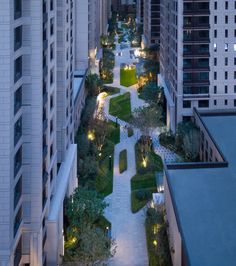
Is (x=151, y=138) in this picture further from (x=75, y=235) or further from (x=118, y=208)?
(x=75, y=235)

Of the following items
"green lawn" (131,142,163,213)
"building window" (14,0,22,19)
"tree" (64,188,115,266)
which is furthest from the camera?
"green lawn" (131,142,163,213)

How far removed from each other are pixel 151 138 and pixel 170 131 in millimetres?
2126

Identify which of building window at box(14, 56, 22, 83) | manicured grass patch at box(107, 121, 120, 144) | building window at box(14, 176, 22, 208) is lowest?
manicured grass patch at box(107, 121, 120, 144)

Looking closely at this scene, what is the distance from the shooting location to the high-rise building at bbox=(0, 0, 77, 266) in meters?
20.6

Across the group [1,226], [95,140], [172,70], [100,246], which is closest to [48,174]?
[100,246]

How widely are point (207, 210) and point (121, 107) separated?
1661 inches

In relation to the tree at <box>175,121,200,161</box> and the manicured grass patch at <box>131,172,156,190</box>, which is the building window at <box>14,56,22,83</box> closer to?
the manicured grass patch at <box>131,172,156,190</box>

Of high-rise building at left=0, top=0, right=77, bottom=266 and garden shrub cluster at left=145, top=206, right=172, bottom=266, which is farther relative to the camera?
garden shrub cluster at left=145, top=206, right=172, bottom=266

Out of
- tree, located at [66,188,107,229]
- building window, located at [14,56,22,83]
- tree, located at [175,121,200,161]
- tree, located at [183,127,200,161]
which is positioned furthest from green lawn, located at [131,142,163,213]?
building window, located at [14,56,22,83]

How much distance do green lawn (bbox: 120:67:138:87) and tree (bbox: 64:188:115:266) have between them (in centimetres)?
5489

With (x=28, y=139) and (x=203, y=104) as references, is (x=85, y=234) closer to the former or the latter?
(x=28, y=139)

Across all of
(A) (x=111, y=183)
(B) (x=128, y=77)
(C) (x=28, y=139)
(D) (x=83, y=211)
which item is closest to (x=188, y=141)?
(A) (x=111, y=183)

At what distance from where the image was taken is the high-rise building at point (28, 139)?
20578 millimetres

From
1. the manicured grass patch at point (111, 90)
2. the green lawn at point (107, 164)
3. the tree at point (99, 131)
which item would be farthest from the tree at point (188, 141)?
the manicured grass patch at point (111, 90)
